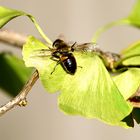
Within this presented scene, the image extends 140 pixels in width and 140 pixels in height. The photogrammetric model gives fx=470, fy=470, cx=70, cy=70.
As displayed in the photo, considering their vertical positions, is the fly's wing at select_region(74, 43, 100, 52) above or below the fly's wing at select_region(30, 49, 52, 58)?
above

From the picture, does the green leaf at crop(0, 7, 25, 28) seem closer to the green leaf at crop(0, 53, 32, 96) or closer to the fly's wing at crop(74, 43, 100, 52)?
the fly's wing at crop(74, 43, 100, 52)

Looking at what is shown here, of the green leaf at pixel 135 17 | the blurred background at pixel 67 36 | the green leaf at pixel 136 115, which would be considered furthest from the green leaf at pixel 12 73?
the blurred background at pixel 67 36

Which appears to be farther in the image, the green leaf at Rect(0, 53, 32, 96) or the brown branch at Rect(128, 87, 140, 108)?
the green leaf at Rect(0, 53, 32, 96)

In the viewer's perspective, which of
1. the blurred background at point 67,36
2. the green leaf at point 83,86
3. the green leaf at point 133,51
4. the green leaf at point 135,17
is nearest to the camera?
the green leaf at point 83,86

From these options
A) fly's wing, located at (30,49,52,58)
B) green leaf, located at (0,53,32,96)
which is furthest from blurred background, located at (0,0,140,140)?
fly's wing, located at (30,49,52,58)

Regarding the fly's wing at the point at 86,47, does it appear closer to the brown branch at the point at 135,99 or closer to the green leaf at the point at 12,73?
the brown branch at the point at 135,99

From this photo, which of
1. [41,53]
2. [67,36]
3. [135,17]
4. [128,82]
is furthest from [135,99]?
[67,36]

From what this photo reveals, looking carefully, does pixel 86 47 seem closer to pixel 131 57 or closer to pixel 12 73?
pixel 131 57
